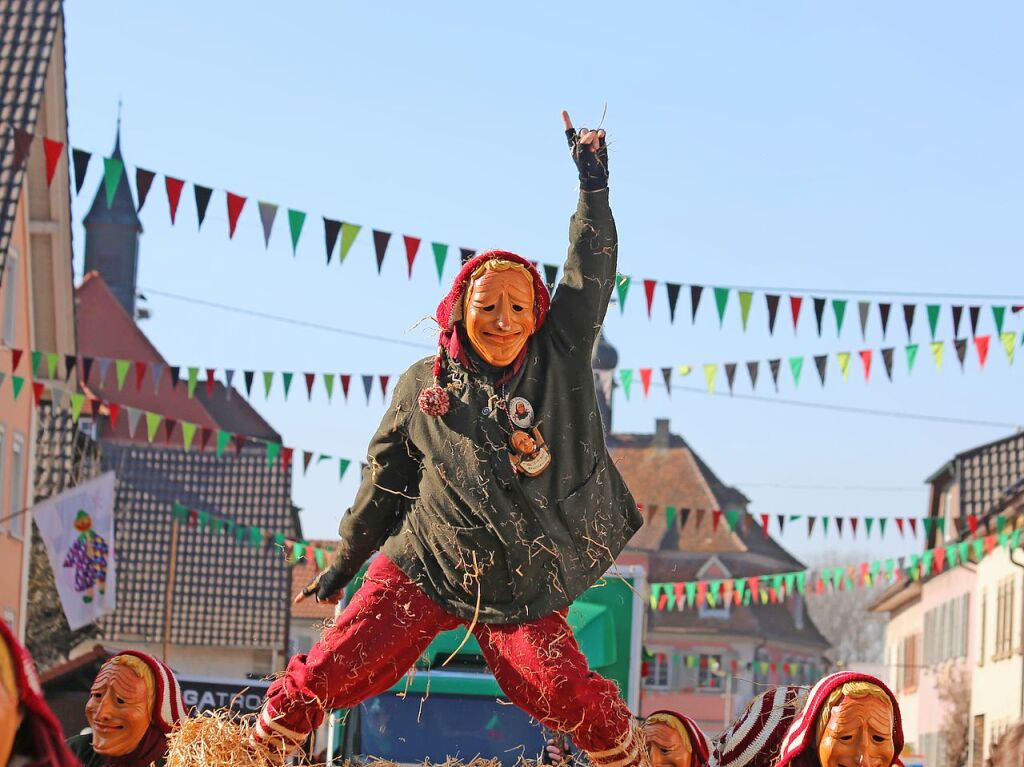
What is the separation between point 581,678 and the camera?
5090mm

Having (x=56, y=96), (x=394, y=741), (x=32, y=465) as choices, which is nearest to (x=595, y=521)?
(x=394, y=741)

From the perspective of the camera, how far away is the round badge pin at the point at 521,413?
5266mm

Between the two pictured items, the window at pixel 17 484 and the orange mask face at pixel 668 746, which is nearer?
the orange mask face at pixel 668 746

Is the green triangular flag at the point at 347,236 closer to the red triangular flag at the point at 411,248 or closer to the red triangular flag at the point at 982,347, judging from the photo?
the red triangular flag at the point at 411,248

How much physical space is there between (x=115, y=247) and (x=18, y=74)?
1656 inches

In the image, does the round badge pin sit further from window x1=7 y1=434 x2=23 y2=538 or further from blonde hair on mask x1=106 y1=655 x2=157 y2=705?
window x1=7 y1=434 x2=23 y2=538

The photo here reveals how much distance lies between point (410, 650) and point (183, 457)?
35.6m

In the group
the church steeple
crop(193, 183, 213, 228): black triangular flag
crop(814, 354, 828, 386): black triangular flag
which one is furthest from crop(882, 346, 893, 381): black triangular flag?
the church steeple

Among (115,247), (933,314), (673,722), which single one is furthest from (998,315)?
(115,247)

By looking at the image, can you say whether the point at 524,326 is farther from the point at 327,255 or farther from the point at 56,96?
the point at 56,96

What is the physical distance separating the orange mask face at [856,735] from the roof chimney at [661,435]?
225 ft

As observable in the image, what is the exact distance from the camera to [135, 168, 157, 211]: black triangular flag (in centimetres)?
1203

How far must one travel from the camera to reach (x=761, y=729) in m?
5.99

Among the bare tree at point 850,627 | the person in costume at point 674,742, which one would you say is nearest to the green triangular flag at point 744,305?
the person in costume at point 674,742
